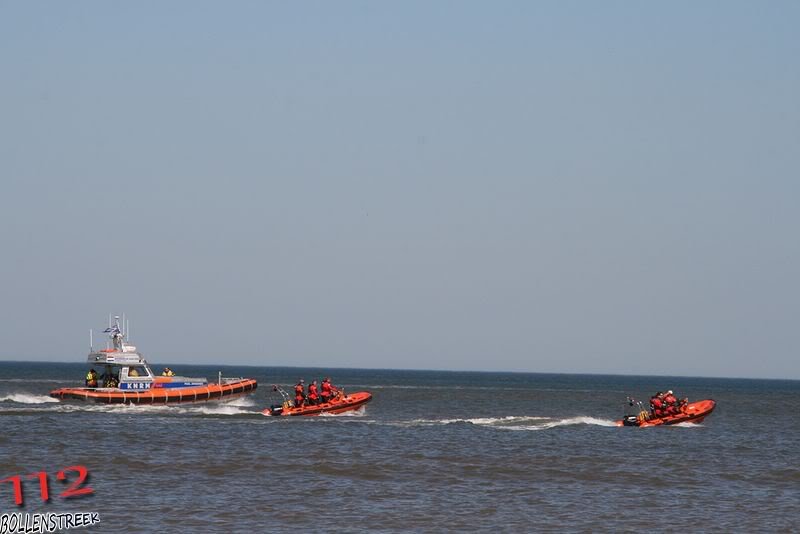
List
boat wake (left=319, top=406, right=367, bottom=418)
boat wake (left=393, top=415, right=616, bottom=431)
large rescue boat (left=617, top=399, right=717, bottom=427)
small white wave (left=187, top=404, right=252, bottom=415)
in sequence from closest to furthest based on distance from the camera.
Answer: large rescue boat (left=617, top=399, right=717, bottom=427)
boat wake (left=393, top=415, right=616, bottom=431)
boat wake (left=319, top=406, right=367, bottom=418)
small white wave (left=187, top=404, right=252, bottom=415)

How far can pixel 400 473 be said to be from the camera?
32094 mm

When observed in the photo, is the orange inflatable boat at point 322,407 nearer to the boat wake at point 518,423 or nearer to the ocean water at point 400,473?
the ocean water at point 400,473

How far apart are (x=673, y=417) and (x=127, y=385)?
1031 inches

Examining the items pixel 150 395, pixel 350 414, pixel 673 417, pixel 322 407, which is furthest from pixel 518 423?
pixel 150 395

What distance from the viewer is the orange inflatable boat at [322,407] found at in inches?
2052

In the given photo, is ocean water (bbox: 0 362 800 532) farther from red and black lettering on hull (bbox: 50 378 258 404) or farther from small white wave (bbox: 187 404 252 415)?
red and black lettering on hull (bbox: 50 378 258 404)

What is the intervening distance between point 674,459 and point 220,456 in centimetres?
1441

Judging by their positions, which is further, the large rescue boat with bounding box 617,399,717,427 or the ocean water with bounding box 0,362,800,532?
the large rescue boat with bounding box 617,399,717,427

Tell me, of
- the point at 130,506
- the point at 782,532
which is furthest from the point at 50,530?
the point at 782,532

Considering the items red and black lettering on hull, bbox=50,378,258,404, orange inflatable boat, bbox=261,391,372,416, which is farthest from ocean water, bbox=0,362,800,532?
red and black lettering on hull, bbox=50,378,258,404

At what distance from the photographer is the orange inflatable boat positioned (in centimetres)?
5212

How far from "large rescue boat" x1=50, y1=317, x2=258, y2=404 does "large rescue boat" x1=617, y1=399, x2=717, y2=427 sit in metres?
21.7

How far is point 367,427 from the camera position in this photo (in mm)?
47281

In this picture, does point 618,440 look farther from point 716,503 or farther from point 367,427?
point 716,503
